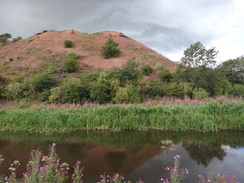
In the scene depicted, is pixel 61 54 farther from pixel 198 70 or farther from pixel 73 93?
pixel 198 70

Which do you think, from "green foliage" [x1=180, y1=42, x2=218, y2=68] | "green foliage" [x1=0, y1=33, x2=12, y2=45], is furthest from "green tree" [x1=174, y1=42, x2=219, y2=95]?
"green foliage" [x1=0, y1=33, x2=12, y2=45]

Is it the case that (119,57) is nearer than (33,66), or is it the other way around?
(33,66)

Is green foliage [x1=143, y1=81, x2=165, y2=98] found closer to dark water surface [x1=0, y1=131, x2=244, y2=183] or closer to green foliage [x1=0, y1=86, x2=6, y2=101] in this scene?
dark water surface [x1=0, y1=131, x2=244, y2=183]

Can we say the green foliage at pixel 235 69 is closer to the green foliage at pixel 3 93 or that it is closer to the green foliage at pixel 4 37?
the green foliage at pixel 3 93

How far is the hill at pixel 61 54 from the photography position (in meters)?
26.5

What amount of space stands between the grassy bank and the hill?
57.0ft

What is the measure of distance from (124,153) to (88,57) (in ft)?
90.6

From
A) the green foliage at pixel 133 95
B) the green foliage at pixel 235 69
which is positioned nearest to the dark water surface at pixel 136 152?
the green foliage at pixel 133 95

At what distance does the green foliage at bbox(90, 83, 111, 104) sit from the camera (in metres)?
12.5

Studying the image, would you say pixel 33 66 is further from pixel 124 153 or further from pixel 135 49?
pixel 124 153

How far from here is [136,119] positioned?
8.23 m

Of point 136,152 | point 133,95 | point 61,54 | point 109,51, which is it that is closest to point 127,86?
point 133,95

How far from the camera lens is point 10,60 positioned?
28.1 meters

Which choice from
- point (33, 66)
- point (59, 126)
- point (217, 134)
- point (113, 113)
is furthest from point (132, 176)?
point (33, 66)
